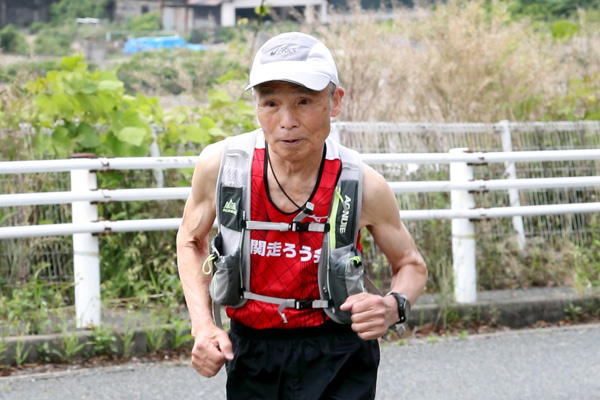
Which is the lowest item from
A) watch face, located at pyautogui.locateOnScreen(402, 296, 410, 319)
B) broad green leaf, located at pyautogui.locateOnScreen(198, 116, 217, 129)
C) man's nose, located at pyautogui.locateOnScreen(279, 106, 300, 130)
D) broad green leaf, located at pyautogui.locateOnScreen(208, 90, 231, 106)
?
watch face, located at pyautogui.locateOnScreen(402, 296, 410, 319)

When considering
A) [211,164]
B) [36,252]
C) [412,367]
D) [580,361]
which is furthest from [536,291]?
[211,164]

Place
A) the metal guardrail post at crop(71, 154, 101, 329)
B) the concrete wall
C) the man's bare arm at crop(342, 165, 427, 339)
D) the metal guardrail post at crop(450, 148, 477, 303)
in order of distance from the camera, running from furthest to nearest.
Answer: the concrete wall → the metal guardrail post at crop(450, 148, 477, 303) → the metal guardrail post at crop(71, 154, 101, 329) → the man's bare arm at crop(342, 165, 427, 339)

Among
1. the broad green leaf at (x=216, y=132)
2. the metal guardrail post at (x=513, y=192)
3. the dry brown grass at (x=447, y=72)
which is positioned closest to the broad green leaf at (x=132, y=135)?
the broad green leaf at (x=216, y=132)

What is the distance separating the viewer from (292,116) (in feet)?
10.00

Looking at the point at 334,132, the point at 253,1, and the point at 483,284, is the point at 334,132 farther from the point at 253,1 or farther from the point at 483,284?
the point at 253,1

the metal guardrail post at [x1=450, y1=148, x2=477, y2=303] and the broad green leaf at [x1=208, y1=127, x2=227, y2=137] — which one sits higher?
the broad green leaf at [x1=208, y1=127, x2=227, y2=137]

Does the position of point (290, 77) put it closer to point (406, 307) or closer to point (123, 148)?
point (406, 307)

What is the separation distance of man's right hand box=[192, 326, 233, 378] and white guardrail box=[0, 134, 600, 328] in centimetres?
364

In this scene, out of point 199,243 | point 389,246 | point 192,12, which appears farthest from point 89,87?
point 192,12

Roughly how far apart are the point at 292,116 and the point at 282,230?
35cm

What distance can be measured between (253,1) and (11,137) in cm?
3857

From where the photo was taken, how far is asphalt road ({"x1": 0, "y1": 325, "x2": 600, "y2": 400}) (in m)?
5.93

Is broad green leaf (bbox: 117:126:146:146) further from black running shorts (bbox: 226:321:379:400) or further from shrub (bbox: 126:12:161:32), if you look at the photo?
shrub (bbox: 126:12:161:32)

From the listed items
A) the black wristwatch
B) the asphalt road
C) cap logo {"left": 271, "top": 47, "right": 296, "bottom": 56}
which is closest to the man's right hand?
the black wristwatch
